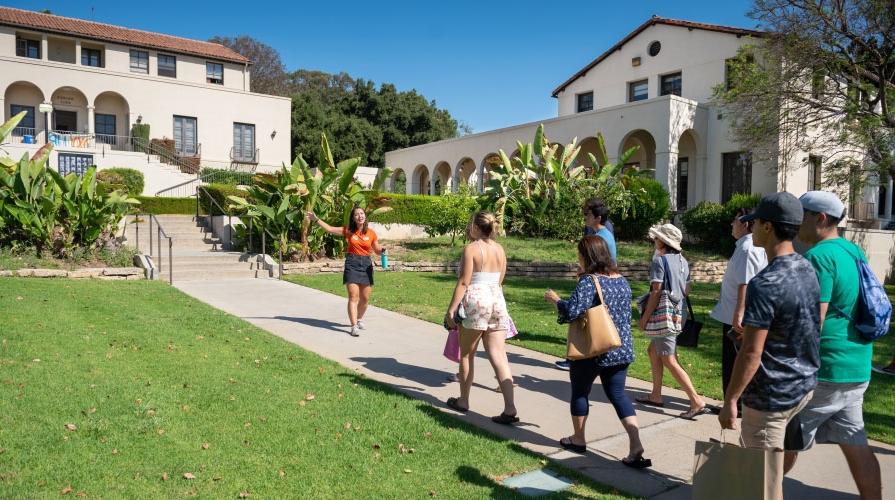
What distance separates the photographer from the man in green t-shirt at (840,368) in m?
3.10

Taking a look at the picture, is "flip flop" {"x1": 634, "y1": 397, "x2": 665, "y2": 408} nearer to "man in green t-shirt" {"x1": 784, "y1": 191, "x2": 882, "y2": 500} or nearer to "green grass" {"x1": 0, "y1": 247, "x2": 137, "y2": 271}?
"man in green t-shirt" {"x1": 784, "y1": 191, "x2": 882, "y2": 500}

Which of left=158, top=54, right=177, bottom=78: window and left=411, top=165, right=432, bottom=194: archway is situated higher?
left=158, top=54, right=177, bottom=78: window

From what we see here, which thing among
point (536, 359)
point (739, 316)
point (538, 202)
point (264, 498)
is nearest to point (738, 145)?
point (538, 202)

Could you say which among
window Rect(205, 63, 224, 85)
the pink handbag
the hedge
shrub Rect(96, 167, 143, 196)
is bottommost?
the pink handbag

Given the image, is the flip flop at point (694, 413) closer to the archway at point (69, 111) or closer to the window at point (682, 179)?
the window at point (682, 179)

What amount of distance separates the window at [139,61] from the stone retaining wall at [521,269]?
26.6 m

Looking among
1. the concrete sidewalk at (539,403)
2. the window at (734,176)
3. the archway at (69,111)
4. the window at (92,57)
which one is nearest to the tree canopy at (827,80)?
the window at (734,176)

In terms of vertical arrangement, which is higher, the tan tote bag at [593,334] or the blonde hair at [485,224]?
the blonde hair at [485,224]

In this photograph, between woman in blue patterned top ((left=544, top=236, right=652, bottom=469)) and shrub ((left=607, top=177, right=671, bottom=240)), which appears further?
shrub ((left=607, top=177, right=671, bottom=240))

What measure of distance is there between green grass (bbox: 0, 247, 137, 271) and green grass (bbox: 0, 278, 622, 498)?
573cm

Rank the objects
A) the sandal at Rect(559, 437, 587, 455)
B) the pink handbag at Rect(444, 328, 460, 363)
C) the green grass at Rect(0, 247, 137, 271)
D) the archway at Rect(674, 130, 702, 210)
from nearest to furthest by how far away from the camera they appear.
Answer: the sandal at Rect(559, 437, 587, 455), the pink handbag at Rect(444, 328, 460, 363), the green grass at Rect(0, 247, 137, 271), the archway at Rect(674, 130, 702, 210)

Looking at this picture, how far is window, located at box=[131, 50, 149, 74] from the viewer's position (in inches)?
1385

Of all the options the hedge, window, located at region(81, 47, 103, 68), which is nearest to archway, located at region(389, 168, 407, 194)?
the hedge

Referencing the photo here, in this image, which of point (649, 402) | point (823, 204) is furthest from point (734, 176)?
point (823, 204)
